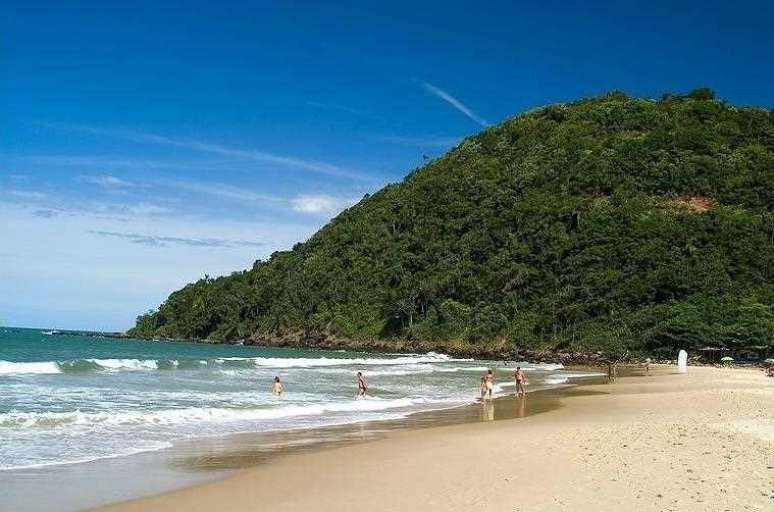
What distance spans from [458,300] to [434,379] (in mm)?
54737

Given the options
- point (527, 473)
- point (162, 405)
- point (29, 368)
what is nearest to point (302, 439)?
point (527, 473)

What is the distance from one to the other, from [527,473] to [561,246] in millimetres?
79045

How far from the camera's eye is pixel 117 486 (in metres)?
10.5

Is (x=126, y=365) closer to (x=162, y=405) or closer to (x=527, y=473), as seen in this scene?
(x=162, y=405)

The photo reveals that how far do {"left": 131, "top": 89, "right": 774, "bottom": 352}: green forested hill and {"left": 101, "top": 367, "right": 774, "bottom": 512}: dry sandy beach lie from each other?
54293 mm

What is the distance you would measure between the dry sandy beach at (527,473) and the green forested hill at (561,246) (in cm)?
5429

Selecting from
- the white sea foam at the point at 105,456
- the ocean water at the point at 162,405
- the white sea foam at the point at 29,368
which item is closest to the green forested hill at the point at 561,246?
the ocean water at the point at 162,405

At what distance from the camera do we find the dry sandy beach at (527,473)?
29.4 feet

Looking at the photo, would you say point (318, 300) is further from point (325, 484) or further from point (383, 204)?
point (325, 484)

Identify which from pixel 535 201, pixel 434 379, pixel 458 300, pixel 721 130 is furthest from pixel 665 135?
pixel 434 379

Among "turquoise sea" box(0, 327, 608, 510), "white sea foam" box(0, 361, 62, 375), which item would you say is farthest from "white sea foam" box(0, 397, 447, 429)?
"white sea foam" box(0, 361, 62, 375)

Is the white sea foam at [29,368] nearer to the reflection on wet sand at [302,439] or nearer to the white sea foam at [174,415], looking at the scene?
the white sea foam at [174,415]

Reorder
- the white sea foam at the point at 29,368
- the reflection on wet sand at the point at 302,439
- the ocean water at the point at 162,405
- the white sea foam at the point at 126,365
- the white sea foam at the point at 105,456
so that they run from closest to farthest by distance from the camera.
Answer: the white sea foam at the point at 105,456 < the reflection on wet sand at the point at 302,439 < the ocean water at the point at 162,405 < the white sea foam at the point at 29,368 < the white sea foam at the point at 126,365

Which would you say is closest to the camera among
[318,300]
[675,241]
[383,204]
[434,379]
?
[434,379]
